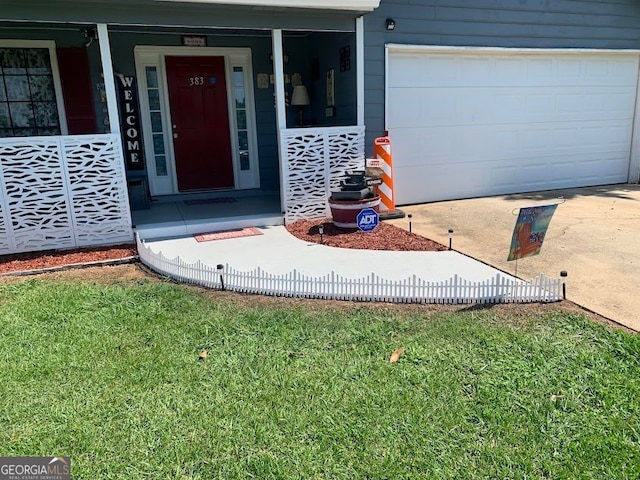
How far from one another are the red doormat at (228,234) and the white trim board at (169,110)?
219cm

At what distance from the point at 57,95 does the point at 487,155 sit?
6.50 metres

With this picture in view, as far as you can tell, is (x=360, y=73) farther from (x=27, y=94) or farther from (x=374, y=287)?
(x=27, y=94)

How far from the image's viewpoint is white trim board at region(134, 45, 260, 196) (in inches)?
293

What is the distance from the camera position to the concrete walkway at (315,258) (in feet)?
14.9

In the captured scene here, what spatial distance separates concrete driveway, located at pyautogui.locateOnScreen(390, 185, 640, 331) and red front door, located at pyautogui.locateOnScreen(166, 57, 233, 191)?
3165mm

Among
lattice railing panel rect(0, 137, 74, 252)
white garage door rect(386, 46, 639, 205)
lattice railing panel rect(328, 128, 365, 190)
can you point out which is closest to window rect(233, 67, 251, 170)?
lattice railing panel rect(328, 128, 365, 190)

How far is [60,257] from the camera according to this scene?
5328 millimetres

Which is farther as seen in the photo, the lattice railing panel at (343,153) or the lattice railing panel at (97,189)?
the lattice railing panel at (343,153)

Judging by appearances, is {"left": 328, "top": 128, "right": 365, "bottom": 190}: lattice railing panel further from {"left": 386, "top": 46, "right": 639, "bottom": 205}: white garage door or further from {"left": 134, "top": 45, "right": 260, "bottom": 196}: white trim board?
{"left": 134, "top": 45, "right": 260, "bottom": 196}: white trim board

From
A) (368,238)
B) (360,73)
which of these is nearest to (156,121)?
(360,73)

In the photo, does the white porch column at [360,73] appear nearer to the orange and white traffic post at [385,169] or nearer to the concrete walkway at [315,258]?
the orange and white traffic post at [385,169]

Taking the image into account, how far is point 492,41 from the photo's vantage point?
751 centimetres

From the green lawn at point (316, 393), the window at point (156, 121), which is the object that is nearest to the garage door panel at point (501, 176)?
the window at point (156, 121)
